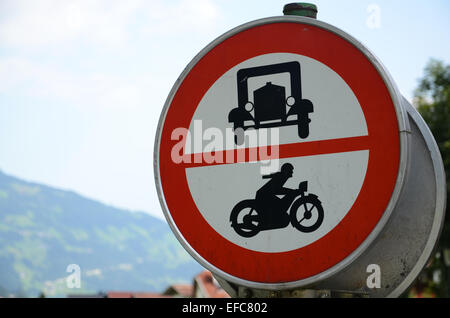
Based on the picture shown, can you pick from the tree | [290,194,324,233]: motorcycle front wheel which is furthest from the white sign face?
the tree

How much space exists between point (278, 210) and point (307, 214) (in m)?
0.08

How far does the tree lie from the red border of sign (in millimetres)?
21772

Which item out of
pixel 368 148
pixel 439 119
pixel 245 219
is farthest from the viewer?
pixel 439 119

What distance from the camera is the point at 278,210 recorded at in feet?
6.18

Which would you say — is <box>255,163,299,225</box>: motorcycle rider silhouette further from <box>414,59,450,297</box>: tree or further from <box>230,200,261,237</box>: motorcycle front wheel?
<box>414,59,450,297</box>: tree

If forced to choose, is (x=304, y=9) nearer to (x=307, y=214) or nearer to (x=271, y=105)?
(x=271, y=105)

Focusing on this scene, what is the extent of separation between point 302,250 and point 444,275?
86.4 feet

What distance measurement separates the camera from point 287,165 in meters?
1.88

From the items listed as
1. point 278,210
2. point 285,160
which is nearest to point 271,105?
point 285,160

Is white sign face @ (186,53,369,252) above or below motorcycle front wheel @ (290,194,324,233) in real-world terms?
above

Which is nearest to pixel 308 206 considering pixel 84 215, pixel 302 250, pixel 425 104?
pixel 302 250

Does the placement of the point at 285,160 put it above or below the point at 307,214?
above

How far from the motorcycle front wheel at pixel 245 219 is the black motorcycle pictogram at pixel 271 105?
17 cm

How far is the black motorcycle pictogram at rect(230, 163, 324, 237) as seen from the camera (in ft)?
6.05
